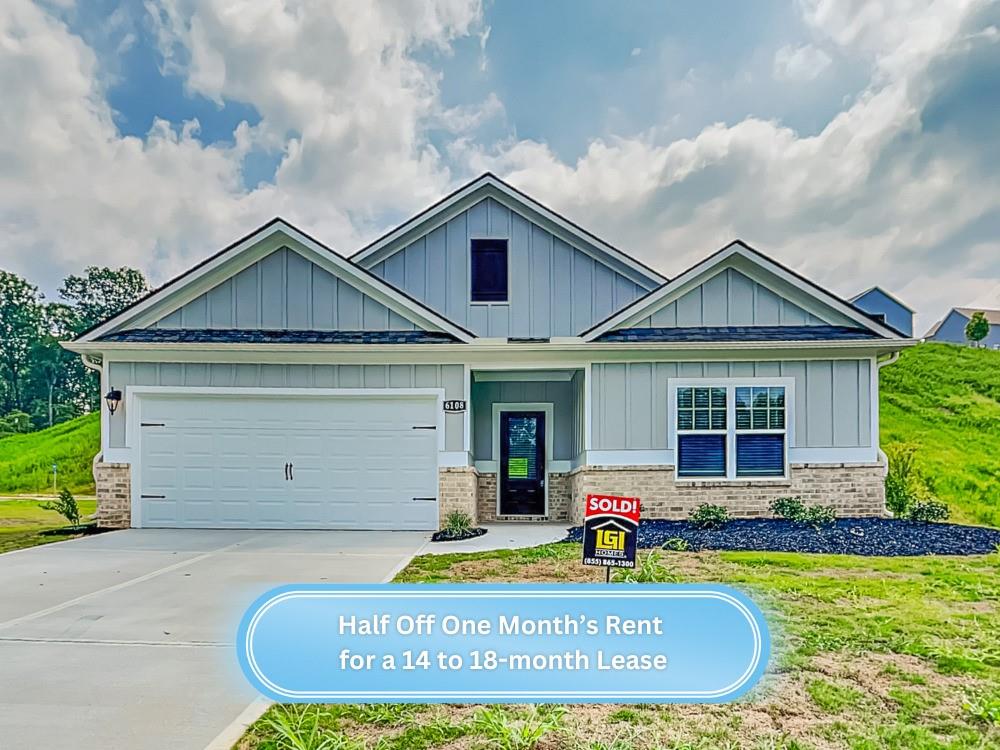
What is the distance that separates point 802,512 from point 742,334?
302 centimetres

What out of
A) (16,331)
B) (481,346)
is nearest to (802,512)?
(481,346)

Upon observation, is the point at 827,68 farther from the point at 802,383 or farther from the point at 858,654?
the point at 858,654

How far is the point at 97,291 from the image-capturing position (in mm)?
44969

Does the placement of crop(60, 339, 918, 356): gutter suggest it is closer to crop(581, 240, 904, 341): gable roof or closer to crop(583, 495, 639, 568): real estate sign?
crop(581, 240, 904, 341): gable roof

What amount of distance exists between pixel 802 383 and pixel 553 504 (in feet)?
16.2

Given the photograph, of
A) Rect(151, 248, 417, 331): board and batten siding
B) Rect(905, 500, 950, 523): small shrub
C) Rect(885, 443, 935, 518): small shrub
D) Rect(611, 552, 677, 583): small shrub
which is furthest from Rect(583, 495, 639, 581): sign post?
Rect(885, 443, 935, 518): small shrub

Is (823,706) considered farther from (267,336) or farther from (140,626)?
(267,336)

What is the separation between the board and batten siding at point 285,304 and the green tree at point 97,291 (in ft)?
129

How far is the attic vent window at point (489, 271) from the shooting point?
13188 millimetres

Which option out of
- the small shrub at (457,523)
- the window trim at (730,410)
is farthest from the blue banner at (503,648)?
the window trim at (730,410)

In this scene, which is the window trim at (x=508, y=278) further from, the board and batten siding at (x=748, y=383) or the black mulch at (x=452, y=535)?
the black mulch at (x=452, y=535)

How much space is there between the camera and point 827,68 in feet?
47.7

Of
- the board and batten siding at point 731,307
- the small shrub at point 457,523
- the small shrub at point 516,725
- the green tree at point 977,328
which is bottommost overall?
the small shrub at point 457,523

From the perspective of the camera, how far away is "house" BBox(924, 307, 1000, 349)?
4281cm
